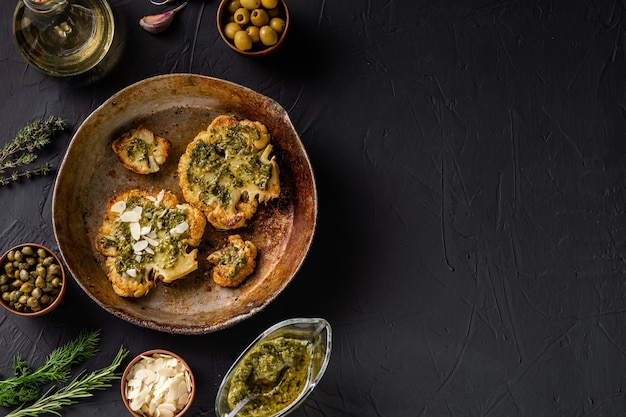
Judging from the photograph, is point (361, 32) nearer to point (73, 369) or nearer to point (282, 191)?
point (282, 191)

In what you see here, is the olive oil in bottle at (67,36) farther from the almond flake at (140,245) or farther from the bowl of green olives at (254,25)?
the almond flake at (140,245)

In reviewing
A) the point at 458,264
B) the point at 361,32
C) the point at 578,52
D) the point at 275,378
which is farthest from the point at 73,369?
the point at 578,52

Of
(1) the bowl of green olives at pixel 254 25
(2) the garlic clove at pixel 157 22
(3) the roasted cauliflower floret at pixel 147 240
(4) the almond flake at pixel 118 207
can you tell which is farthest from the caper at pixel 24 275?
(1) the bowl of green olives at pixel 254 25

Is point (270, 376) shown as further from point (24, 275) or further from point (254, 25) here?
point (254, 25)

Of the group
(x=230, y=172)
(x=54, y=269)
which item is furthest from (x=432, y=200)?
(x=54, y=269)

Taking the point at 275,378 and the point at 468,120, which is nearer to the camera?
the point at 275,378
